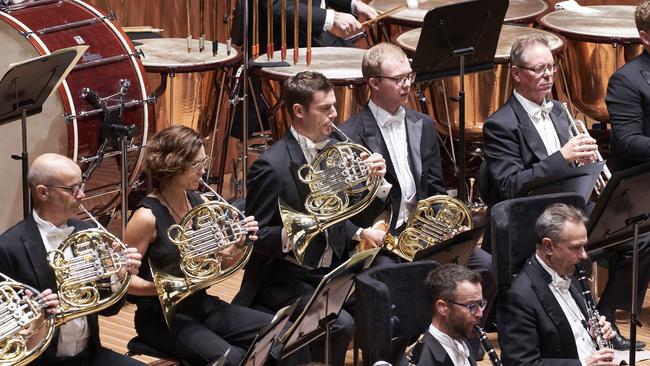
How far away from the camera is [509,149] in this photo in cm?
573

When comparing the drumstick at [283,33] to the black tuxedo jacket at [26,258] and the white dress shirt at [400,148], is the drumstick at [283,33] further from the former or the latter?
the black tuxedo jacket at [26,258]

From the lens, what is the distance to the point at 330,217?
4.96m

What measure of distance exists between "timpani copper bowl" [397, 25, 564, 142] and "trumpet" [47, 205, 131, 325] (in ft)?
9.15

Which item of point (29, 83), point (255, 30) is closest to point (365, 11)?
point (255, 30)

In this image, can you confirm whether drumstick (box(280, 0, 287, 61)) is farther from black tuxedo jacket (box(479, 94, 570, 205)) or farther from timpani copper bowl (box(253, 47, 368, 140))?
black tuxedo jacket (box(479, 94, 570, 205))

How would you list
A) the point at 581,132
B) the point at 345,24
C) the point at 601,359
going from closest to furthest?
the point at 601,359 < the point at 581,132 < the point at 345,24

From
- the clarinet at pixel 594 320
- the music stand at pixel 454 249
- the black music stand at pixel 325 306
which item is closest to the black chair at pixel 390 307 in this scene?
the black music stand at pixel 325 306

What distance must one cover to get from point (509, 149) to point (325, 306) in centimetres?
167

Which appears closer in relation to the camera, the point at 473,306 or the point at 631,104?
the point at 473,306

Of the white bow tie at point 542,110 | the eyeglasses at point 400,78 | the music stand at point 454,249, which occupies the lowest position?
the music stand at point 454,249

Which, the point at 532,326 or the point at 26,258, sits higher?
the point at 26,258

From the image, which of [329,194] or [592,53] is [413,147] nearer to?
[329,194]

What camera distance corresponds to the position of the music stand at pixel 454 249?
4.84 meters

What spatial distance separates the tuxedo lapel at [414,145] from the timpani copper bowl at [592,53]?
5.92 ft
